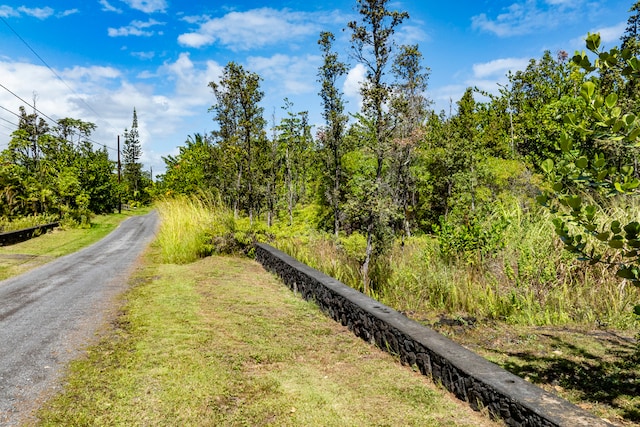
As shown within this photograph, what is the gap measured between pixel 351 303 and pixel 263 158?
58.1 ft

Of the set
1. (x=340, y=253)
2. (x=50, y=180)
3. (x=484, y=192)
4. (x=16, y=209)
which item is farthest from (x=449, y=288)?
(x=50, y=180)

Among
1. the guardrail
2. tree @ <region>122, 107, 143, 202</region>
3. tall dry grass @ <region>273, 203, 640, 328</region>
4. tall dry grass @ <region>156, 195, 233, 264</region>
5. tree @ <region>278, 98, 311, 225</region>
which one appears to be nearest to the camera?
tall dry grass @ <region>273, 203, 640, 328</region>

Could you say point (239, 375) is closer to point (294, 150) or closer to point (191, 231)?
point (191, 231)

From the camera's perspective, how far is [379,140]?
27.5 feet

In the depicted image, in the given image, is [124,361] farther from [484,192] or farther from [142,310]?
[484,192]

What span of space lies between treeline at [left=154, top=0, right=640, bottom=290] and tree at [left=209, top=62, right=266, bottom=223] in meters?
0.07

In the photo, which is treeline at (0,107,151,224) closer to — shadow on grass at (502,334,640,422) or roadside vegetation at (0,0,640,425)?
roadside vegetation at (0,0,640,425)

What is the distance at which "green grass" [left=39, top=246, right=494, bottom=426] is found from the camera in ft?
10.8

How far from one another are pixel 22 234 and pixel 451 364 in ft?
54.0

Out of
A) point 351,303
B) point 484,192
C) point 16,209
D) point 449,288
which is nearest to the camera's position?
point 351,303

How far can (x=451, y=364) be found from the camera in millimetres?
3568

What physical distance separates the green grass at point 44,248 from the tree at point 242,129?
19.1 feet

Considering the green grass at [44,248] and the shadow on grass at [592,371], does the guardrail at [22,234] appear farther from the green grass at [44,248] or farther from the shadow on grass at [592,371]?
the shadow on grass at [592,371]

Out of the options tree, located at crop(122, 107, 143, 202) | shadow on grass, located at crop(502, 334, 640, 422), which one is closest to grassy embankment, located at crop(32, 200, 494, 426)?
shadow on grass, located at crop(502, 334, 640, 422)
